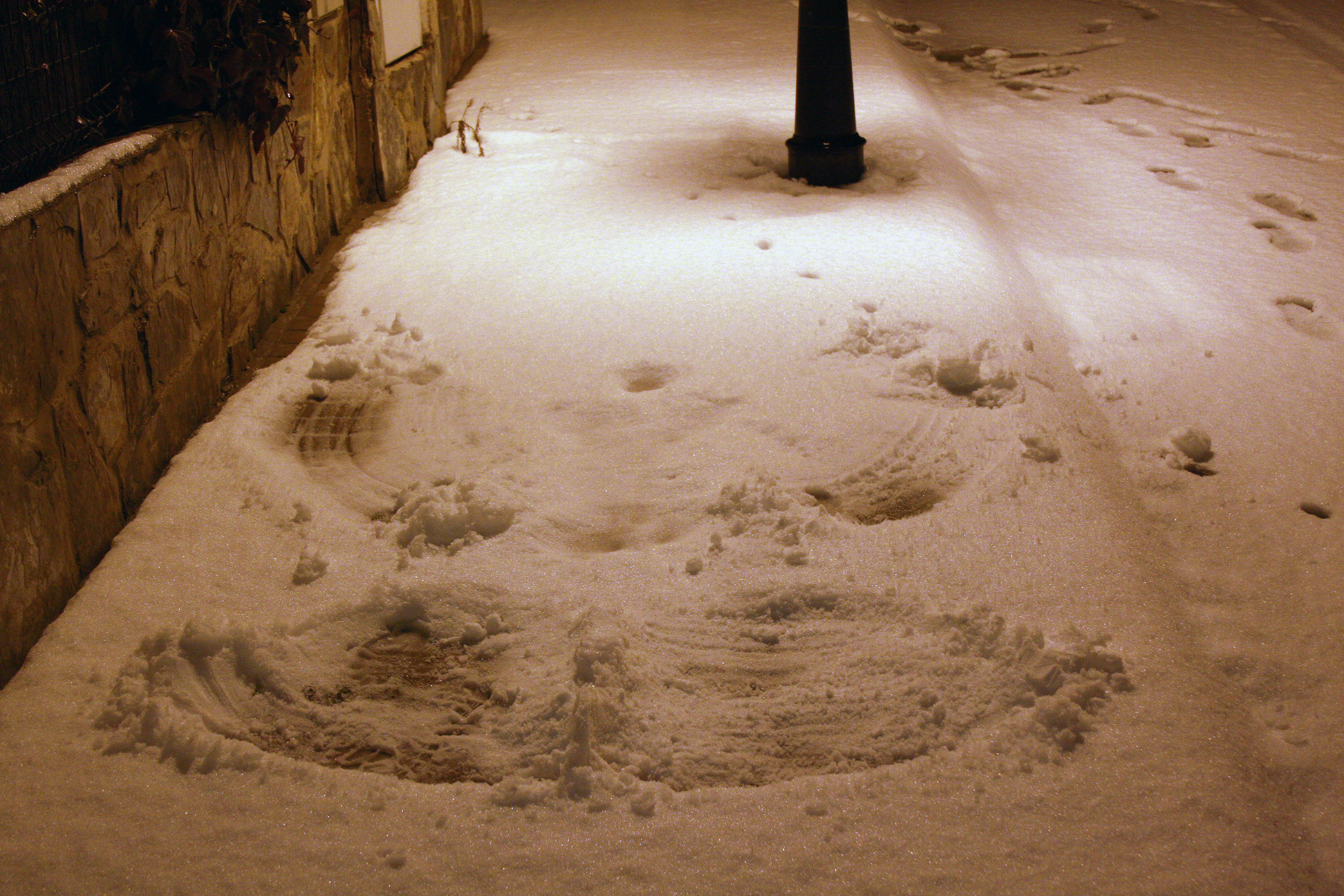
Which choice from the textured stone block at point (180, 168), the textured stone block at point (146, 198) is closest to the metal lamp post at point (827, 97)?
the textured stone block at point (180, 168)

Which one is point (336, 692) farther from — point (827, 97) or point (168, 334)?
point (827, 97)

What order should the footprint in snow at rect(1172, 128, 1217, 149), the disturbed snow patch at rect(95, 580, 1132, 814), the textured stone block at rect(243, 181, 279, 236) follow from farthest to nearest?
1. the footprint in snow at rect(1172, 128, 1217, 149)
2. the textured stone block at rect(243, 181, 279, 236)
3. the disturbed snow patch at rect(95, 580, 1132, 814)

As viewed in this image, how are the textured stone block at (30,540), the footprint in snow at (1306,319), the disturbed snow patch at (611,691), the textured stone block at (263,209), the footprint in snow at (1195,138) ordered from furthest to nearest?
the footprint in snow at (1195,138)
the footprint in snow at (1306,319)
the textured stone block at (263,209)
the textured stone block at (30,540)
the disturbed snow patch at (611,691)

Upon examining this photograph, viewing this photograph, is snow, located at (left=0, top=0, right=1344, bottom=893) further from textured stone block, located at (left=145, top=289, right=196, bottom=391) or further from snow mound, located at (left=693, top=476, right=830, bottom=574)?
textured stone block, located at (left=145, top=289, right=196, bottom=391)

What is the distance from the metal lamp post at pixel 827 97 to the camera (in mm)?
4191

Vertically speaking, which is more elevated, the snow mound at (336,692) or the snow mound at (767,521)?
the snow mound at (767,521)

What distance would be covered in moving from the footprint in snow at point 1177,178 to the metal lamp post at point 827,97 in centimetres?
155

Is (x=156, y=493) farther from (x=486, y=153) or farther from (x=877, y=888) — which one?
(x=486, y=153)

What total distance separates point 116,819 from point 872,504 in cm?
163

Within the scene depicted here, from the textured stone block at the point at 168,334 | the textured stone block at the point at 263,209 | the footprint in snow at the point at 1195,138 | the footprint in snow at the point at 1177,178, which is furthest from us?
the footprint in snow at the point at 1195,138

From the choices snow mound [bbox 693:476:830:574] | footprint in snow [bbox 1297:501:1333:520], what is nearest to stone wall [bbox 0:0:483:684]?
snow mound [bbox 693:476:830:574]

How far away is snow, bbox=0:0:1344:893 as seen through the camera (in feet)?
5.19

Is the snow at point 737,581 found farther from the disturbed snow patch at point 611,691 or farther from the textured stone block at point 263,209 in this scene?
the textured stone block at point 263,209

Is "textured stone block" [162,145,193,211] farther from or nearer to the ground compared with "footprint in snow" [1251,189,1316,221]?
farther from the ground
